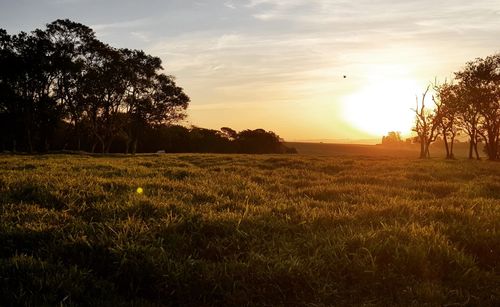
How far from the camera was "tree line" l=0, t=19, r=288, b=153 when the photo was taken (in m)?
58.4

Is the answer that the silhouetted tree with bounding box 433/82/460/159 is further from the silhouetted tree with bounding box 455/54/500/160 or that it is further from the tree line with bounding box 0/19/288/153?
the tree line with bounding box 0/19/288/153

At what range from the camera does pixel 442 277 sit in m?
5.97

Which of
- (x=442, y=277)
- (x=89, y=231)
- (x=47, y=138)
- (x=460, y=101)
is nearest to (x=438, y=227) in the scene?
(x=442, y=277)

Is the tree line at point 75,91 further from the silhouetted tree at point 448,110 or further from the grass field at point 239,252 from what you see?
the grass field at point 239,252

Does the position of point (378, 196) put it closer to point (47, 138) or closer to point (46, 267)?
point (46, 267)

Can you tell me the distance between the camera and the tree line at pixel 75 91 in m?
58.4

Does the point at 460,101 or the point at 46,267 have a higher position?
the point at 460,101

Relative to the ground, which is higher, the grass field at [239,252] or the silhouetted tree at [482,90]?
the silhouetted tree at [482,90]

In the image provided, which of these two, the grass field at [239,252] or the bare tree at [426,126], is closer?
the grass field at [239,252]

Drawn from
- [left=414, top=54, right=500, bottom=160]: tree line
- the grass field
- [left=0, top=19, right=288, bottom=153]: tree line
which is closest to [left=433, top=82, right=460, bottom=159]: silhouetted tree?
[left=414, top=54, right=500, bottom=160]: tree line

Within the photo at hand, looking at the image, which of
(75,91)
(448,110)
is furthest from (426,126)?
(75,91)

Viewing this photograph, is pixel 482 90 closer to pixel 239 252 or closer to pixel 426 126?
pixel 426 126

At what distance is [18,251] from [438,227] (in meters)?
7.05

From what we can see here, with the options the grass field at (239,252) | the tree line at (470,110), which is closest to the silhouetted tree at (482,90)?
the tree line at (470,110)
